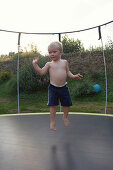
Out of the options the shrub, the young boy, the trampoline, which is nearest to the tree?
the shrub

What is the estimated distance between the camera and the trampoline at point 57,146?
1.05 meters

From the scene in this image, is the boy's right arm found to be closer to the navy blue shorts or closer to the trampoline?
the navy blue shorts

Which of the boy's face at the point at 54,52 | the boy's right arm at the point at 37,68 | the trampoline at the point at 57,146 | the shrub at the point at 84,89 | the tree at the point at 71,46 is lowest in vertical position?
the trampoline at the point at 57,146

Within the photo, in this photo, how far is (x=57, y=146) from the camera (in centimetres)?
135

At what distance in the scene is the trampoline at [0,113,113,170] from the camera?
105cm

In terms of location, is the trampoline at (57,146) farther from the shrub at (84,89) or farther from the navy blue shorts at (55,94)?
the shrub at (84,89)

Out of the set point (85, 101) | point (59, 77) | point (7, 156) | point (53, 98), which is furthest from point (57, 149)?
point (85, 101)

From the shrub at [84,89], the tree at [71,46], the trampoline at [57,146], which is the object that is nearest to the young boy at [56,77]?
the trampoline at [57,146]

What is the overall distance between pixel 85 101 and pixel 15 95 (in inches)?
79.7

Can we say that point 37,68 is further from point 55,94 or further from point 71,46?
point 71,46

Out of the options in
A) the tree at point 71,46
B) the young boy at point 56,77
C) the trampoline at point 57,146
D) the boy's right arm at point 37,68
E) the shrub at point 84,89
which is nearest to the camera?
Answer: the trampoline at point 57,146

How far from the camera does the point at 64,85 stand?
5.43ft

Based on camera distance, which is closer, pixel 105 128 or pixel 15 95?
pixel 105 128

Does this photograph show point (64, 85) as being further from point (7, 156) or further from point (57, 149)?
point (7, 156)
